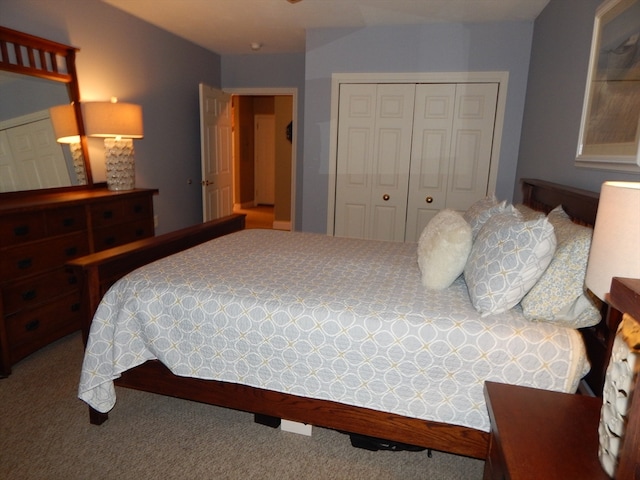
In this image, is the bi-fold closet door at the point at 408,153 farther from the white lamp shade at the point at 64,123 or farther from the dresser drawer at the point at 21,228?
the dresser drawer at the point at 21,228

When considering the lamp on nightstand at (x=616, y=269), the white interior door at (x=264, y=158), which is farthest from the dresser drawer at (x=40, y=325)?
the white interior door at (x=264, y=158)

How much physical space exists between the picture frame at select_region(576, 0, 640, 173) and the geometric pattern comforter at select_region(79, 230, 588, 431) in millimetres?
858

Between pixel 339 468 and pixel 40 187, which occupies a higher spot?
pixel 40 187

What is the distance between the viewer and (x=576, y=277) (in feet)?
4.77

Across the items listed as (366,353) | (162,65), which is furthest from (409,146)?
(366,353)

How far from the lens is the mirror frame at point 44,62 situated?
2.67m

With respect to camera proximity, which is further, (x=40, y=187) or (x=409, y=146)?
(x=409, y=146)

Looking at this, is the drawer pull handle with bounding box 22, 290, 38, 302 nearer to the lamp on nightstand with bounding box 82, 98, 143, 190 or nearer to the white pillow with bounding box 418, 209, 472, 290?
the lamp on nightstand with bounding box 82, 98, 143, 190

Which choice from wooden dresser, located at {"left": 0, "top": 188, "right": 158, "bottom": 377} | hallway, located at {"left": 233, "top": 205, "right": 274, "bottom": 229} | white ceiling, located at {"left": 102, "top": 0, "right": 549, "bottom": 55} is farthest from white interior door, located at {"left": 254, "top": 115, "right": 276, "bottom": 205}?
wooden dresser, located at {"left": 0, "top": 188, "right": 158, "bottom": 377}

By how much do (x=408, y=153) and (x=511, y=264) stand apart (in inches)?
110

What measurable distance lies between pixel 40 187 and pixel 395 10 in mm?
3134

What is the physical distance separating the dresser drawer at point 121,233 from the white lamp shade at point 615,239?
2996mm

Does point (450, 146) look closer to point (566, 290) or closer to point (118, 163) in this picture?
point (566, 290)

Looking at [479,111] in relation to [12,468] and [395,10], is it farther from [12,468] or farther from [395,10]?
[12,468]
